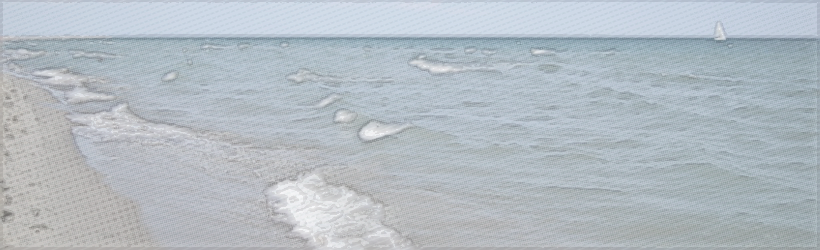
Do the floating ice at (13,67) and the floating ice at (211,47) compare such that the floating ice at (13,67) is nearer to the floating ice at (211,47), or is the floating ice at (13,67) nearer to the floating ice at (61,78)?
the floating ice at (61,78)

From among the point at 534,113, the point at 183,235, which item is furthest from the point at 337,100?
the point at 183,235

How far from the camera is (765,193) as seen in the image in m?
3.50

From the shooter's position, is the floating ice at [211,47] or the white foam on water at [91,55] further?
the floating ice at [211,47]

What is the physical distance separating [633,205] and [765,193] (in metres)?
0.77

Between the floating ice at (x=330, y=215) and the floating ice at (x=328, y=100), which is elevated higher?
the floating ice at (x=330, y=215)

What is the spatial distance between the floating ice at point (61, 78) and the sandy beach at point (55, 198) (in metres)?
1.97

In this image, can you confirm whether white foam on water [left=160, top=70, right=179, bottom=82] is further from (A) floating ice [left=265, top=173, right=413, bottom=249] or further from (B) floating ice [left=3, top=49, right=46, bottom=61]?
(A) floating ice [left=265, top=173, right=413, bottom=249]

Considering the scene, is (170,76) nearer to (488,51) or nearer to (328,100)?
(328,100)

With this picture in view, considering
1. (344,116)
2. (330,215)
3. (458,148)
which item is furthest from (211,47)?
(330,215)

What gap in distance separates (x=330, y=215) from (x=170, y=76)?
4527mm

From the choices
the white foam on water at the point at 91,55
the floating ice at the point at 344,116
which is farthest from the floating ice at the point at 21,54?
the floating ice at the point at 344,116

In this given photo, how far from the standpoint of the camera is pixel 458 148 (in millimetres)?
4258

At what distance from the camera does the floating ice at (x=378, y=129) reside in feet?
15.0

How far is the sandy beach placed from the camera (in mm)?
2803
